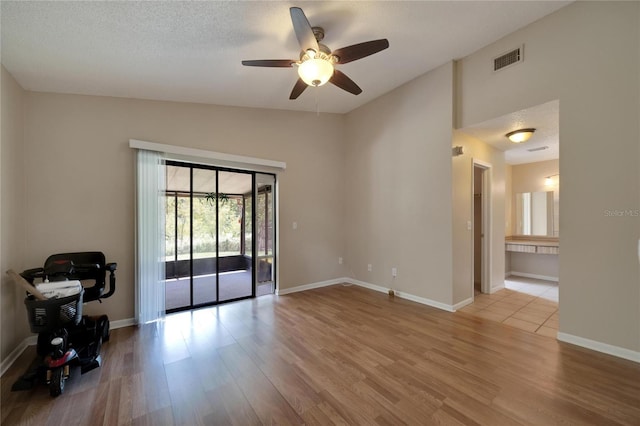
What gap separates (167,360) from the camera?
8.14ft

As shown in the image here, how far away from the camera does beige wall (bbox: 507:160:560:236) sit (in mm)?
5594

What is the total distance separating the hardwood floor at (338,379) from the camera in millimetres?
1766

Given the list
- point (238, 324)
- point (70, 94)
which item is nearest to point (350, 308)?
point (238, 324)

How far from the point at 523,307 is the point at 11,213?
621 centimetres

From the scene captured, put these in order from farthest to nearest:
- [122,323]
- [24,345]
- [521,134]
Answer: [521,134] < [122,323] < [24,345]

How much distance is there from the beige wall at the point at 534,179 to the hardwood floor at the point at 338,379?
13.4ft

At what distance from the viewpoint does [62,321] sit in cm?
220

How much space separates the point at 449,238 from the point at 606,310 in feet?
5.21

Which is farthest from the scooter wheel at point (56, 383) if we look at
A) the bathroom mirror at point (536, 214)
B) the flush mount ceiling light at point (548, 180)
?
the flush mount ceiling light at point (548, 180)

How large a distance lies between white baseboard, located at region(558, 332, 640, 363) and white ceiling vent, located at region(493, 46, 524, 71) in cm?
307

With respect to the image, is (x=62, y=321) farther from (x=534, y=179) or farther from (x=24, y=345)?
(x=534, y=179)

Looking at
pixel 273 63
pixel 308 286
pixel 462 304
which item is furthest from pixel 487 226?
pixel 273 63

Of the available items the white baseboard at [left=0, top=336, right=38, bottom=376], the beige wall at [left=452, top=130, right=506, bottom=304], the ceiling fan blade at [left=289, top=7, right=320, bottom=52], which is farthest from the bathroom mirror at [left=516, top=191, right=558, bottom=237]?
the white baseboard at [left=0, top=336, right=38, bottom=376]

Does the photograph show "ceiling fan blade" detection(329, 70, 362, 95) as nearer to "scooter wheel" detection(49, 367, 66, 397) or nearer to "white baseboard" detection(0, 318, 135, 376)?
"scooter wheel" detection(49, 367, 66, 397)
